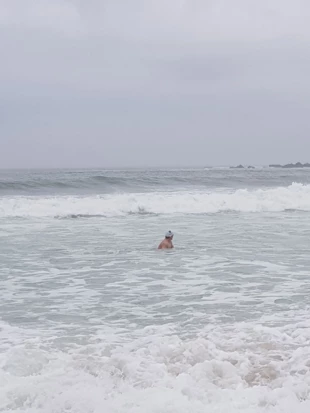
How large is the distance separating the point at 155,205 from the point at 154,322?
54.7 feet

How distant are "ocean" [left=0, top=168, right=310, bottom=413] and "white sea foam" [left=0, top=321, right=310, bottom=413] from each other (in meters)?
0.01

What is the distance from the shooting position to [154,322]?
6.40 m

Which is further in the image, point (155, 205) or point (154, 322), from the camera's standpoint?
point (155, 205)

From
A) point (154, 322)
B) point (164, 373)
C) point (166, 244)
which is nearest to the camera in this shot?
point (164, 373)

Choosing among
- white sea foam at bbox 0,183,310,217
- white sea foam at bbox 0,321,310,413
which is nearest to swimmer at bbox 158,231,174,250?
white sea foam at bbox 0,321,310,413

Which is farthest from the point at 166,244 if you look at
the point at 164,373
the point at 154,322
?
the point at 164,373

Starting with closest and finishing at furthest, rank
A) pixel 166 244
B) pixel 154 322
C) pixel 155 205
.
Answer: pixel 154 322 → pixel 166 244 → pixel 155 205

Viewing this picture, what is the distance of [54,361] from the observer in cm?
500

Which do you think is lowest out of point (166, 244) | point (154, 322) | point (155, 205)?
point (154, 322)

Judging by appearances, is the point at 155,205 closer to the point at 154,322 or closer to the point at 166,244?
the point at 166,244

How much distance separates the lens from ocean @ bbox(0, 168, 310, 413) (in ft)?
14.1

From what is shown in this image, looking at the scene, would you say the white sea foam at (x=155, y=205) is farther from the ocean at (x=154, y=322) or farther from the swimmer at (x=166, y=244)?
the swimmer at (x=166, y=244)

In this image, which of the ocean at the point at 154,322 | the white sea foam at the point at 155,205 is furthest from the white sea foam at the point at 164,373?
the white sea foam at the point at 155,205

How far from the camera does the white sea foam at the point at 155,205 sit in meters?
21.4
